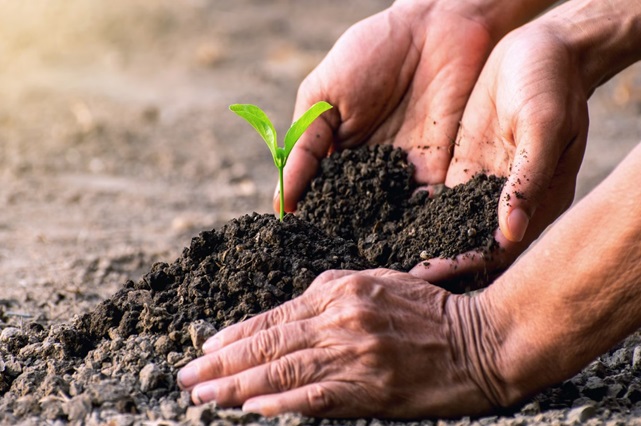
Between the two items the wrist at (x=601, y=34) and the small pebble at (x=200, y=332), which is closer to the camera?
the small pebble at (x=200, y=332)

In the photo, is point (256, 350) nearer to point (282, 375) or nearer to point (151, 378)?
point (282, 375)

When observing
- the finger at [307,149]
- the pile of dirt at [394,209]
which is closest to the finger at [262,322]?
the pile of dirt at [394,209]

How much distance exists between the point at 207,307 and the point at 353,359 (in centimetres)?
49

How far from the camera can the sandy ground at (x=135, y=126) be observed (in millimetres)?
3842

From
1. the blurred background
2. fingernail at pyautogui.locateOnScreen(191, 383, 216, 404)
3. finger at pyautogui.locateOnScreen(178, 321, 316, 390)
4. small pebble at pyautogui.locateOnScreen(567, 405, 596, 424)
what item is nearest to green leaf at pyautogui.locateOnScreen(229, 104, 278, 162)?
finger at pyautogui.locateOnScreen(178, 321, 316, 390)

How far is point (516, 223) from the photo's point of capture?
7.75 feet

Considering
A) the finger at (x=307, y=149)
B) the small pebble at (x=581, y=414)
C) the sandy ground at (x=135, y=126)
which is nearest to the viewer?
A: the small pebble at (x=581, y=414)

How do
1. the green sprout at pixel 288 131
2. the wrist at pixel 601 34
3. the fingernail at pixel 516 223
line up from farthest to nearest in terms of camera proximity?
the wrist at pixel 601 34 → the green sprout at pixel 288 131 → the fingernail at pixel 516 223

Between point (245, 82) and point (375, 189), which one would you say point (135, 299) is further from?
point (245, 82)

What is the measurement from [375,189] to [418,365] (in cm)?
95

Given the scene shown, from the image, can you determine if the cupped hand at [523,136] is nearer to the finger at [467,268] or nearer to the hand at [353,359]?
the finger at [467,268]

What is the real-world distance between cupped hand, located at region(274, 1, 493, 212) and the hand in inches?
37.0

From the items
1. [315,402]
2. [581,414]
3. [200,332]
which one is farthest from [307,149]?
[581,414]

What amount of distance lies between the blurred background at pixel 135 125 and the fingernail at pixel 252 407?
3.89 ft
